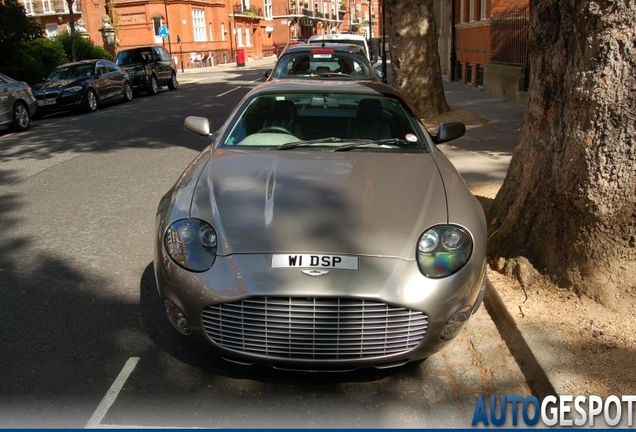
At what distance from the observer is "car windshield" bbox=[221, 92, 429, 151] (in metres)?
4.55

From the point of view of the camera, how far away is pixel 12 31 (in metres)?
23.3

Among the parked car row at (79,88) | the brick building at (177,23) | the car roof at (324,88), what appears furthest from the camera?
the brick building at (177,23)

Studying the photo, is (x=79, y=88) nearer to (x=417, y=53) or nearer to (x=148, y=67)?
(x=148, y=67)

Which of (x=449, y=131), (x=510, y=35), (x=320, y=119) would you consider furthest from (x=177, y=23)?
(x=449, y=131)

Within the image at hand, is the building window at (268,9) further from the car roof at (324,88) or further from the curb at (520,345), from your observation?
the curb at (520,345)

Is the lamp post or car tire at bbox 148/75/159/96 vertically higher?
the lamp post

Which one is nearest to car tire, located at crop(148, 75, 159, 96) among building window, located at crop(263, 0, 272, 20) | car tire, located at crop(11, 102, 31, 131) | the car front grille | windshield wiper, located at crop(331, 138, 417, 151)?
car tire, located at crop(11, 102, 31, 131)

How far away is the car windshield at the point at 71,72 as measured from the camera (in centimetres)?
1859

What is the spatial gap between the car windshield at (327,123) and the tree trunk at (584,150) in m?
0.90

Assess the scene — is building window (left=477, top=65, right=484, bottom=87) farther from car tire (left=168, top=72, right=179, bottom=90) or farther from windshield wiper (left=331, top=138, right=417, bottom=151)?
windshield wiper (left=331, top=138, right=417, bottom=151)

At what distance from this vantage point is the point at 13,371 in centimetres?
360

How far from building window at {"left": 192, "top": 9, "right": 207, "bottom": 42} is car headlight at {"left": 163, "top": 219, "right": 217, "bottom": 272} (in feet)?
174

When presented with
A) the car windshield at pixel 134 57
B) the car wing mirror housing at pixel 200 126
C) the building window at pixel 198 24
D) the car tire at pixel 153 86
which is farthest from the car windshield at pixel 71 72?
the building window at pixel 198 24

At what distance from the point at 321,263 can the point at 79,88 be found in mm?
16485
